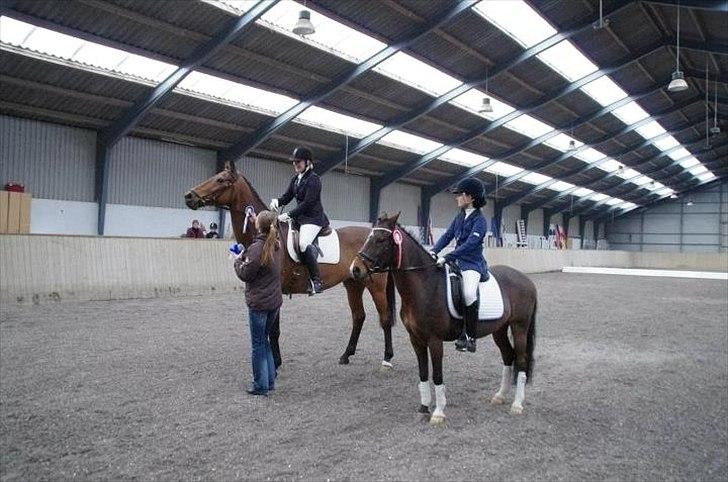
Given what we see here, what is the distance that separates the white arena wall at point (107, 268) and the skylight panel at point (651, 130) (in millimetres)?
28021

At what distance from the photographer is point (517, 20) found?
1761cm

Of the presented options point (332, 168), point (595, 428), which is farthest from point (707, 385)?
point (332, 168)

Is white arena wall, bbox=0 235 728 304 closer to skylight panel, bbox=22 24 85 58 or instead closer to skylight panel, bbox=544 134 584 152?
skylight panel, bbox=22 24 85 58

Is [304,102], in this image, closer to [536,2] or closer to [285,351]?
[536,2]

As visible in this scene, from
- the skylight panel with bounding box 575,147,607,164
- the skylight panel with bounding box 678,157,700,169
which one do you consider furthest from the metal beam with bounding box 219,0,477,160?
the skylight panel with bounding box 678,157,700,169

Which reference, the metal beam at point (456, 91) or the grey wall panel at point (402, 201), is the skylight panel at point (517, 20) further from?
the grey wall panel at point (402, 201)

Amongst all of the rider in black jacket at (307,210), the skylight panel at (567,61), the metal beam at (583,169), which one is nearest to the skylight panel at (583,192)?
the metal beam at (583,169)

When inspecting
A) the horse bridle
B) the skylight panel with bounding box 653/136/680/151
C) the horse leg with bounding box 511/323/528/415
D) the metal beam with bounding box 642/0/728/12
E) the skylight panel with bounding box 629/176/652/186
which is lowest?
the horse leg with bounding box 511/323/528/415

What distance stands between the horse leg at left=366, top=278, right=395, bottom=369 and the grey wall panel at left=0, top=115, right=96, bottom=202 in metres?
14.0

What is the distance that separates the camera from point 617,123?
1176 inches

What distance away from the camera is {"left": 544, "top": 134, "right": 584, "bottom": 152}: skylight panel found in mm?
30841

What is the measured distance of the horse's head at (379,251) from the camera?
4168mm

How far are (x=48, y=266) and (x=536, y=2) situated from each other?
1544 centimetres

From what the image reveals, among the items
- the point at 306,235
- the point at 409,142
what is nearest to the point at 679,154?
the point at 409,142
